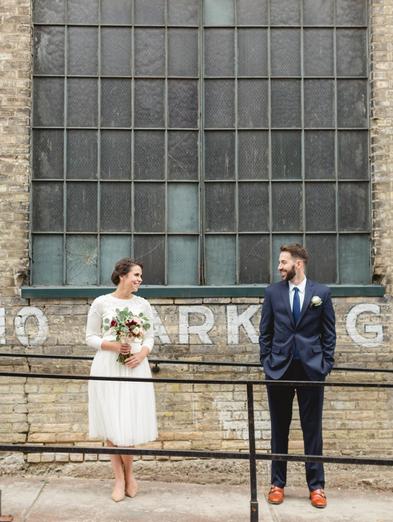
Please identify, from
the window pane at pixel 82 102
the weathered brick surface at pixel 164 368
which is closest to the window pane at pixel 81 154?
the window pane at pixel 82 102

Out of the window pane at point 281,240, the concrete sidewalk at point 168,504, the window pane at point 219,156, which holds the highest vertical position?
the window pane at point 219,156

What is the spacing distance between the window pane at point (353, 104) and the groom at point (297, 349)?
7.68ft

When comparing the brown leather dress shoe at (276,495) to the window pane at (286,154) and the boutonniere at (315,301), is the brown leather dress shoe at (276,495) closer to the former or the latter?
the boutonniere at (315,301)

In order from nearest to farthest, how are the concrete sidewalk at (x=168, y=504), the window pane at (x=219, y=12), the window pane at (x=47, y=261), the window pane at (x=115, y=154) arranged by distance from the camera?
the concrete sidewalk at (x=168, y=504), the window pane at (x=47, y=261), the window pane at (x=115, y=154), the window pane at (x=219, y=12)

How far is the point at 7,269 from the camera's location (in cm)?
670

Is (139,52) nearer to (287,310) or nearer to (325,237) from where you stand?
(325,237)

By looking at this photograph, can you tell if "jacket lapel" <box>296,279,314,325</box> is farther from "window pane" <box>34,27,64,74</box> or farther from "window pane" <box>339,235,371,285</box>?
"window pane" <box>34,27,64,74</box>

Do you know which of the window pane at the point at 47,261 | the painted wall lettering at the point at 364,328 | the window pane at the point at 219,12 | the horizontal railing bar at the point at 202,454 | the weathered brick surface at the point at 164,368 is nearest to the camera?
the horizontal railing bar at the point at 202,454

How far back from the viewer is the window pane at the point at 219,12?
277 inches

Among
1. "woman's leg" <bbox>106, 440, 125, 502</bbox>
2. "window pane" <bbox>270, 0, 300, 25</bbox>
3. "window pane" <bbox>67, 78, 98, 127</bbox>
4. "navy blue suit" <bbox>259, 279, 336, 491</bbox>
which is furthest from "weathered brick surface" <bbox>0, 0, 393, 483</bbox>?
"window pane" <bbox>270, 0, 300, 25</bbox>

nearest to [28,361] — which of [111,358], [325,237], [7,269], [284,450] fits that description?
[7,269]

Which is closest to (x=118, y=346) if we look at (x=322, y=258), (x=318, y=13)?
(x=322, y=258)

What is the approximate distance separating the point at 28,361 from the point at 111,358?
1.64m

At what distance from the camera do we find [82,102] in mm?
6973
